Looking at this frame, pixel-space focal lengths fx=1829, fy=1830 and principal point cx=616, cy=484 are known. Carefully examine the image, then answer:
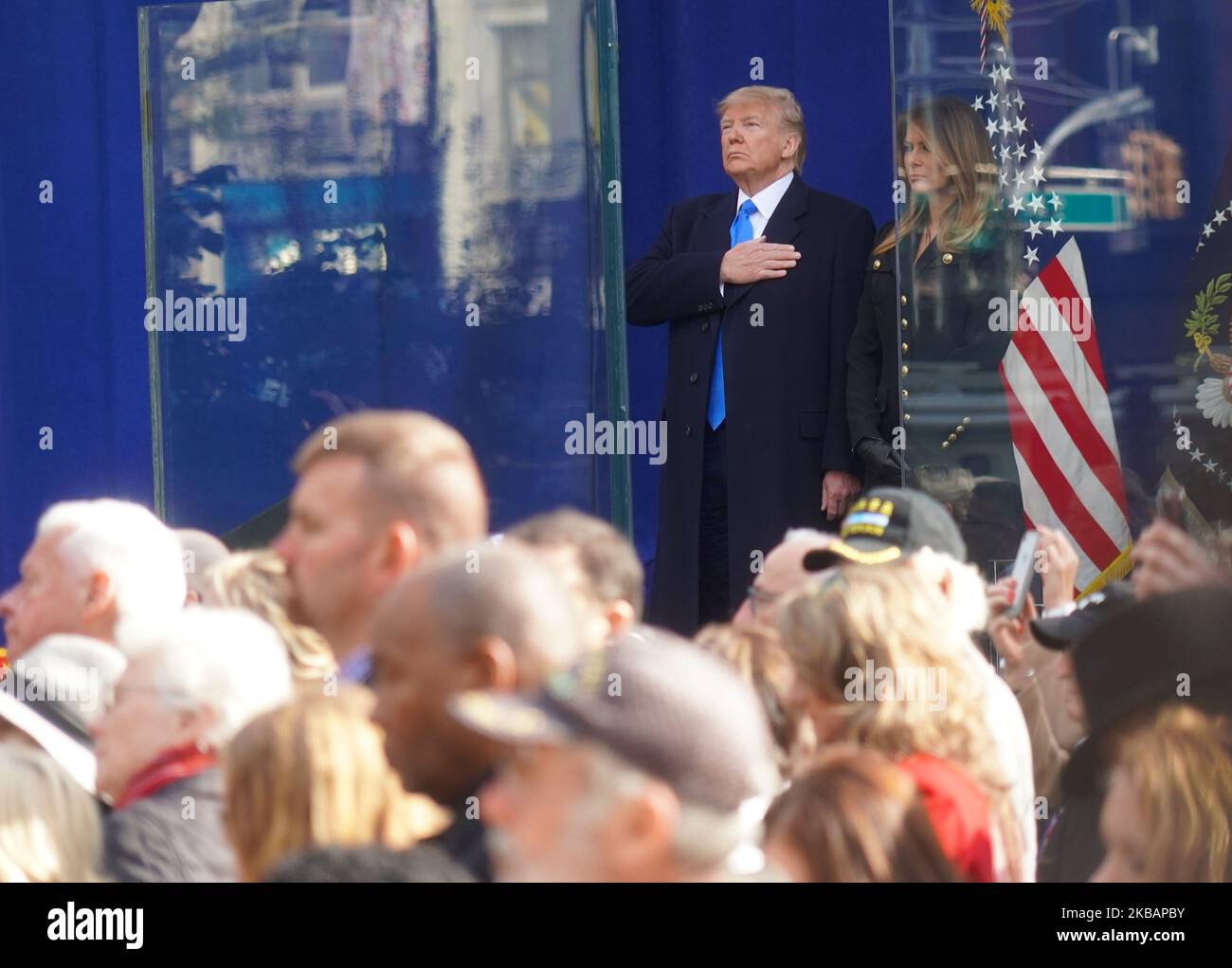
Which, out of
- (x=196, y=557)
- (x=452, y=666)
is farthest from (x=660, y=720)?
(x=196, y=557)

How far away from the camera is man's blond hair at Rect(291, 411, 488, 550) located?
2994 mm

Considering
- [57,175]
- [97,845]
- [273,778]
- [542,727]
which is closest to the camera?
[542,727]

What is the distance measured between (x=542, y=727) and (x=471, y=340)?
265 cm

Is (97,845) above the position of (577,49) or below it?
below

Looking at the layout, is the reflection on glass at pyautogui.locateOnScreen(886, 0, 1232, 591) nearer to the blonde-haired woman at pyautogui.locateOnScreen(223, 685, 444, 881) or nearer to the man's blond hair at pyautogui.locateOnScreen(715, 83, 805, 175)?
the man's blond hair at pyautogui.locateOnScreen(715, 83, 805, 175)

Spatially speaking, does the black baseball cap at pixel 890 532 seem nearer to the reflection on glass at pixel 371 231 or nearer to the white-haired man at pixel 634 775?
the reflection on glass at pixel 371 231

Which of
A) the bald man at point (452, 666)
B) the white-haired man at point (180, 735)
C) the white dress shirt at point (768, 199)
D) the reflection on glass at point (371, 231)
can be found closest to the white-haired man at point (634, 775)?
the bald man at point (452, 666)

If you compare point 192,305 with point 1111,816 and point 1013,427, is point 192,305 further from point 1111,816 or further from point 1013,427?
point 1111,816

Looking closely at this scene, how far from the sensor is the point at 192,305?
4840 mm

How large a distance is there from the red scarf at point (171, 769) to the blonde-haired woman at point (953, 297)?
6.56ft

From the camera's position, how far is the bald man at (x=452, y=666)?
2451 mm

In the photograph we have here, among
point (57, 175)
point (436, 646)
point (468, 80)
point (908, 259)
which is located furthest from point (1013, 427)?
point (57, 175)

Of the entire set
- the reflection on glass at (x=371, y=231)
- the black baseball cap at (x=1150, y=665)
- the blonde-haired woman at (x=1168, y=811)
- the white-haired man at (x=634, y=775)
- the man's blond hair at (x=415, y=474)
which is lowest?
the blonde-haired woman at (x=1168, y=811)

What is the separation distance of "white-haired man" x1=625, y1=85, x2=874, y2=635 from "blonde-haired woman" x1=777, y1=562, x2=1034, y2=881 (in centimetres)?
165
